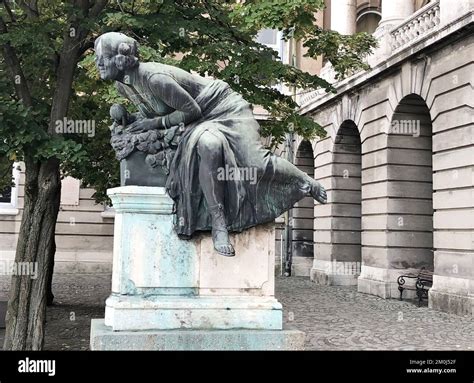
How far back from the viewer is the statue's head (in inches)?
168

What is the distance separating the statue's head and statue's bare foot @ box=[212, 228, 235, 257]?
133 cm

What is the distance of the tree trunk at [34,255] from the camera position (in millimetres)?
9438

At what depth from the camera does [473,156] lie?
14398mm

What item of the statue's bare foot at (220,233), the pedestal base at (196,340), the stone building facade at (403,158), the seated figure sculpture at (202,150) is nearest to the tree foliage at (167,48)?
the stone building facade at (403,158)

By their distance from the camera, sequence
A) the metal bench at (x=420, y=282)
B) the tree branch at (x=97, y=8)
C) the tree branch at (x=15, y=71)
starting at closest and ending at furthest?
the tree branch at (x=15, y=71) → the tree branch at (x=97, y=8) → the metal bench at (x=420, y=282)

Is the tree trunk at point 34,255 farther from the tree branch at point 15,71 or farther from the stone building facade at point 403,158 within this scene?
the stone building facade at point 403,158

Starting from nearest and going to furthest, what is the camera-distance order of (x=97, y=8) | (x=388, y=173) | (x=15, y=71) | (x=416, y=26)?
(x=15, y=71) → (x=97, y=8) → (x=416, y=26) → (x=388, y=173)

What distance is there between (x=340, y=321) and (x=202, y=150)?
9717mm

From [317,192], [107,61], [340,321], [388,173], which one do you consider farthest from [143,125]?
[388,173]

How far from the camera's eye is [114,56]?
4.28 meters

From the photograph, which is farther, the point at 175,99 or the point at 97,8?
the point at 97,8

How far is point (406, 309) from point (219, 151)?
12290mm

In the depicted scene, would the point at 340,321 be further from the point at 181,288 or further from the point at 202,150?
the point at 202,150

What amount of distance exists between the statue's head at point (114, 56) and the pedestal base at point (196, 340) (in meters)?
1.82
